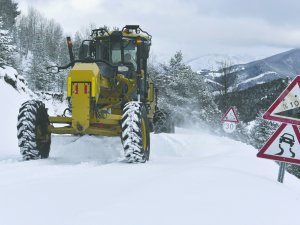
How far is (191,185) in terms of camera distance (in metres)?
5.00

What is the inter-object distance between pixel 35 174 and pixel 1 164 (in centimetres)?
153

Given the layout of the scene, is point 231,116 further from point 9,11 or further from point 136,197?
point 9,11

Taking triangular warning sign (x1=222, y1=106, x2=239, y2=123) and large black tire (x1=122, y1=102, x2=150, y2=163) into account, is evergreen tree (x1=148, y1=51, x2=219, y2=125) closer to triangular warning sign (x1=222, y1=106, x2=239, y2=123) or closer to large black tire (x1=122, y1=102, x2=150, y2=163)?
triangular warning sign (x1=222, y1=106, x2=239, y2=123)

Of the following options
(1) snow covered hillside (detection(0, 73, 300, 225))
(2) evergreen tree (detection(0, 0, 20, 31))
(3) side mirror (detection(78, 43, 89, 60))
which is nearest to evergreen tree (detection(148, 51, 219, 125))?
(3) side mirror (detection(78, 43, 89, 60))

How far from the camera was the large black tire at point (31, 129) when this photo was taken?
7.79m

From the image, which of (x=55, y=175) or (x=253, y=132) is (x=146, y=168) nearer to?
(x=55, y=175)

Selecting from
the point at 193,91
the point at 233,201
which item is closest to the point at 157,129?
the point at 233,201

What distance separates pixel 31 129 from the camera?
7836mm

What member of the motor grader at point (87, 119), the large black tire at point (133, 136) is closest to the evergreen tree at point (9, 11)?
the motor grader at point (87, 119)

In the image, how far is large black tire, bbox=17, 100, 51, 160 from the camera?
7.79 m

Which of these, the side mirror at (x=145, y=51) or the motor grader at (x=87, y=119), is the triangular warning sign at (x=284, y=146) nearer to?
the motor grader at (x=87, y=119)

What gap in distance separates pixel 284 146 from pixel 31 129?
4081 mm

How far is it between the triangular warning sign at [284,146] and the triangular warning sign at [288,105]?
12cm

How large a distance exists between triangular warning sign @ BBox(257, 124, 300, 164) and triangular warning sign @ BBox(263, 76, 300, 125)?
0.12m
